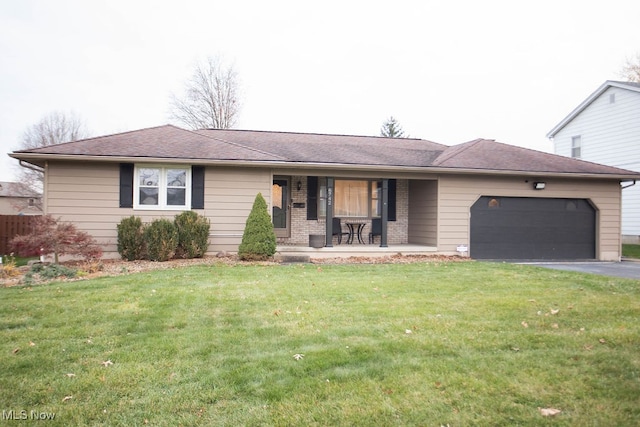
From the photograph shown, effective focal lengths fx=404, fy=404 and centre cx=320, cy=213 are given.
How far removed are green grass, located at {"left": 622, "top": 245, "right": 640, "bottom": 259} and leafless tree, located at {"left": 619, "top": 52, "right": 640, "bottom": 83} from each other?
49.1 feet

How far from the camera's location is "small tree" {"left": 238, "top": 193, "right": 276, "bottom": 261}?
10.1 m

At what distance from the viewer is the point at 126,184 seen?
35.0 ft

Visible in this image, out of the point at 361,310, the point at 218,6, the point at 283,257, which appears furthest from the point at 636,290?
the point at 218,6

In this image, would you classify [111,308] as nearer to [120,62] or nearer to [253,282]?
[253,282]

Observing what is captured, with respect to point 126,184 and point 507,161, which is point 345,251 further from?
point 126,184

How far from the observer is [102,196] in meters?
10.6

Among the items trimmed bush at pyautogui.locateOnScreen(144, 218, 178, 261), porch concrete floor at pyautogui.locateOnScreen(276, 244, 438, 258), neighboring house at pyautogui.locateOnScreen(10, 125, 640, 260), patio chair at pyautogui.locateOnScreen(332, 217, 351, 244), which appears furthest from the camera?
patio chair at pyautogui.locateOnScreen(332, 217, 351, 244)

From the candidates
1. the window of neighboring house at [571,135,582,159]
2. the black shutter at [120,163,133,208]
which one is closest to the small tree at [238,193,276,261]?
the black shutter at [120,163,133,208]

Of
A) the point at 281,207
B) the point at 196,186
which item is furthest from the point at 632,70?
the point at 196,186

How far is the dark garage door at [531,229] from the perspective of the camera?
12523mm

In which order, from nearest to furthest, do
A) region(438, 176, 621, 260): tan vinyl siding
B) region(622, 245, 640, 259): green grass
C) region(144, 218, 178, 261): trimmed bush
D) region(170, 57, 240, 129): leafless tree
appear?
region(144, 218, 178, 261): trimmed bush → region(438, 176, 621, 260): tan vinyl siding → region(622, 245, 640, 259): green grass → region(170, 57, 240, 129): leafless tree

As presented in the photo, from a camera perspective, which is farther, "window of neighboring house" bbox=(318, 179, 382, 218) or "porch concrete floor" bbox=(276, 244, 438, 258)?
"window of neighboring house" bbox=(318, 179, 382, 218)

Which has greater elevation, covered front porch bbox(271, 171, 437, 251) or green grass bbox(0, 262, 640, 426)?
covered front porch bbox(271, 171, 437, 251)

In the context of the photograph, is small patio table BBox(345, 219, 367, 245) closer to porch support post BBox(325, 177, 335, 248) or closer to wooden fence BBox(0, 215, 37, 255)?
porch support post BBox(325, 177, 335, 248)
